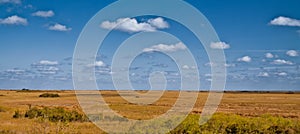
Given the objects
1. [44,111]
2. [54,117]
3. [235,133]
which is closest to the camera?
[235,133]

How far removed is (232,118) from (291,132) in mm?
2811

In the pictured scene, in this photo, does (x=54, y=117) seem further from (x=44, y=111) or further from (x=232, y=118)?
(x=232, y=118)

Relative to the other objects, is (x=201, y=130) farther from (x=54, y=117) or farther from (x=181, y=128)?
(x=54, y=117)

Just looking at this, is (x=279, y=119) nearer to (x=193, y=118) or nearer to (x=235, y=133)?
(x=235, y=133)

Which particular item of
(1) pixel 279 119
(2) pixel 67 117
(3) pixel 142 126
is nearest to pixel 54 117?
(2) pixel 67 117

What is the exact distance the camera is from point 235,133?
20.1 meters

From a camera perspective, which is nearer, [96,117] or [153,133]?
[153,133]

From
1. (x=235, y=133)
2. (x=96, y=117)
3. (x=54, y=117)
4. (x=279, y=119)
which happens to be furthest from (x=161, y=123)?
(x=96, y=117)

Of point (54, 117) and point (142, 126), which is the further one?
point (54, 117)

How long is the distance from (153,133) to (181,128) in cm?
139

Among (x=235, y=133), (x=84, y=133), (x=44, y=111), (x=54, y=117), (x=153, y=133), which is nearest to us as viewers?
(x=153, y=133)

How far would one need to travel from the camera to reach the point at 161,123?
20000mm

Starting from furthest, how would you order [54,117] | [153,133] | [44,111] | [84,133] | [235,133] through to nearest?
[44,111] < [54,117] < [84,133] < [235,133] < [153,133]

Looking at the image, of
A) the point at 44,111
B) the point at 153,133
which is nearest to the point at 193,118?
the point at 153,133
